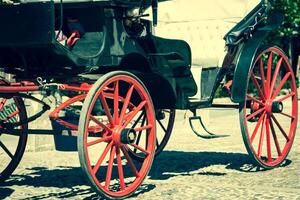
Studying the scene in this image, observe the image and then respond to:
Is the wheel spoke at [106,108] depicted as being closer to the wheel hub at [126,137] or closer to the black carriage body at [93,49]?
the wheel hub at [126,137]

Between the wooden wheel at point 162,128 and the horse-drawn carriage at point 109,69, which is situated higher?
the horse-drawn carriage at point 109,69

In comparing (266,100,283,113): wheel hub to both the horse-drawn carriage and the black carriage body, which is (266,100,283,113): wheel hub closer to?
the horse-drawn carriage

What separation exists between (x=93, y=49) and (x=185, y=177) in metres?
1.94

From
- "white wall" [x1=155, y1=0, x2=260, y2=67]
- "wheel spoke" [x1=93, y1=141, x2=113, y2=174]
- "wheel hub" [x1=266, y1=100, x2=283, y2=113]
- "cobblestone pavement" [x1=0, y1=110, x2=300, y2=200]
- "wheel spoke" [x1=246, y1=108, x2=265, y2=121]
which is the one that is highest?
"white wall" [x1=155, y1=0, x2=260, y2=67]

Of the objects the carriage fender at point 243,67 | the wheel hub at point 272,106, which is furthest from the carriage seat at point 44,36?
the wheel hub at point 272,106

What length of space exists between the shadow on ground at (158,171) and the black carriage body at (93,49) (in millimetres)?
965

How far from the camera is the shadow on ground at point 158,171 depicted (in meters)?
6.60

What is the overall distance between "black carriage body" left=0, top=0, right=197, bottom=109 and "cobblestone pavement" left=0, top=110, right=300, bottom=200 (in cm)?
88

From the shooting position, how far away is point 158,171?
25.3 feet

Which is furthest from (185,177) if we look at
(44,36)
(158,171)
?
(44,36)

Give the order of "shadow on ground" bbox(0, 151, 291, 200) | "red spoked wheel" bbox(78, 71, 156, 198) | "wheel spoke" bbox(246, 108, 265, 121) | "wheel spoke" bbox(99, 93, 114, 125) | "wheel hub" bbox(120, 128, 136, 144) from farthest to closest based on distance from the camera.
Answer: "wheel spoke" bbox(246, 108, 265, 121)
"shadow on ground" bbox(0, 151, 291, 200)
"wheel hub" bbox(120, 128, 136, 144)
"wheel spoke" bbox(99, 93, 114, 125)
"red spoked wheel" bbox(78, 71, 156, 198)

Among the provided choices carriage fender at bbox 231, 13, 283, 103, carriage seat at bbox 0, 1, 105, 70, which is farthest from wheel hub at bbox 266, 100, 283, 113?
carriage seat at bbox 0, 1, 105, 70

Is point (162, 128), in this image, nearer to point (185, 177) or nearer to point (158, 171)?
point (158, 171)

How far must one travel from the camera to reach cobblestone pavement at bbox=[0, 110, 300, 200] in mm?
6254
